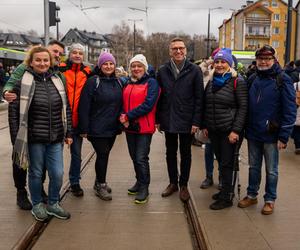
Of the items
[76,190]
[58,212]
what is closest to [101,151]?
[76,190]

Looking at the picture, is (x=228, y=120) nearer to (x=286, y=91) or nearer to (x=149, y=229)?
(x=286, y=91)

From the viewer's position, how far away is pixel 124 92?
5551 millimetres

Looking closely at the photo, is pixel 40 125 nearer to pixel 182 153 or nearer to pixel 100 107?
pixel 100 107

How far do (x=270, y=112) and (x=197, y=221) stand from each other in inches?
56.7

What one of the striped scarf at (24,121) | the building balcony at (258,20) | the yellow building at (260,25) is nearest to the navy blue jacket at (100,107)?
the striped scarf at (24,121)

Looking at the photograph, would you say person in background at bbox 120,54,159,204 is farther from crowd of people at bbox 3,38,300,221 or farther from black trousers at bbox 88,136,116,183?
black trousers at bbox 88,136,116,183

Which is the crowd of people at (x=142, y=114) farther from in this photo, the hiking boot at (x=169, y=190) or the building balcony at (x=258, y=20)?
the building balcony at (x=258, y=20)

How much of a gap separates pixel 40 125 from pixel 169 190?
6.70 feet

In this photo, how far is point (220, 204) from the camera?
17.3 feet

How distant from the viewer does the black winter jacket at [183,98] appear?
17.8 feet

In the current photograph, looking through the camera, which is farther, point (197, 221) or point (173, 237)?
point (197, 221)

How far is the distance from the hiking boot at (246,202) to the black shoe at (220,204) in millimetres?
129

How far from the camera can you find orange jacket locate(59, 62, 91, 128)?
5.44 meters

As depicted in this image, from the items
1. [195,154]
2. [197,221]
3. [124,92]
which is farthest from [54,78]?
[195,154]
